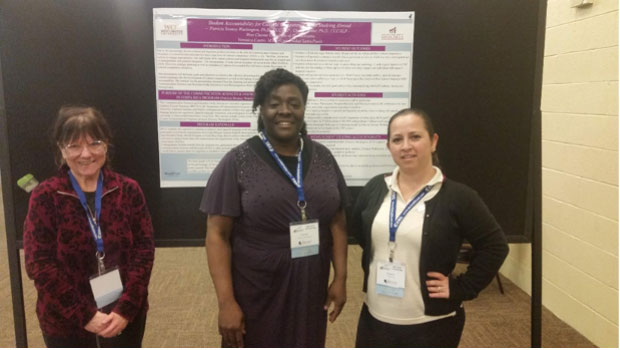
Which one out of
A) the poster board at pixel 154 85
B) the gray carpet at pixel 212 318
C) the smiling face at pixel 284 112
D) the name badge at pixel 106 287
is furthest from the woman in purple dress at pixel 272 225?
the gray carpet at pixel 212 318

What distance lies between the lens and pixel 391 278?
1.47 m

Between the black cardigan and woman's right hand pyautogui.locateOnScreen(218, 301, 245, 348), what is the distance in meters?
0.54

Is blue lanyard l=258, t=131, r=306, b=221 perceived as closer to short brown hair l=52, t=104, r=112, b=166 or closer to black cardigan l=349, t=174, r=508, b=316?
black cardigan l=349, t=174, r=508, b=316

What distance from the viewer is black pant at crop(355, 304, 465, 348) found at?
1477 millimetres

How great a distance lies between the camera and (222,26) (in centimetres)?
172

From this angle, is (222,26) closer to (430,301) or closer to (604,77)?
(430,301)

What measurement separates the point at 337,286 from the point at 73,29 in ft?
4.63

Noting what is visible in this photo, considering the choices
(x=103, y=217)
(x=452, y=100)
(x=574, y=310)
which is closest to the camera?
(x=103, y=217)

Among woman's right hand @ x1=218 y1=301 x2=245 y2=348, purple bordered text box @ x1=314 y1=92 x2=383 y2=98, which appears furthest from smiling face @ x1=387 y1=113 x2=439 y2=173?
woman's right hand @ x1=218 y1=301 x2=245 y2=348

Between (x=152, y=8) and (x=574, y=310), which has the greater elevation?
(x=152, y=8)

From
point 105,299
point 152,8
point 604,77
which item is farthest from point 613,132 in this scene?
point 105,299

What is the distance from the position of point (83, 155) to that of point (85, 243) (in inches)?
11.1

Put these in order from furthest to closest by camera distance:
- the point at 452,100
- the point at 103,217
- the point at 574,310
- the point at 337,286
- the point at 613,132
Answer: the point at 574,310 < the point at 613,132 < the point at 452,100 < the point at 337,286 < the point at 103,217

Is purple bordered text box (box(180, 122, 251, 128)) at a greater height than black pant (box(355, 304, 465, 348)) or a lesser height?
greater
